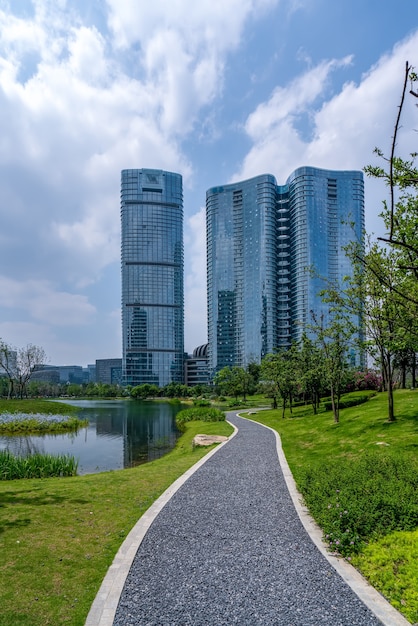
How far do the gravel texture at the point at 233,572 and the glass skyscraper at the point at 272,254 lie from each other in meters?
123

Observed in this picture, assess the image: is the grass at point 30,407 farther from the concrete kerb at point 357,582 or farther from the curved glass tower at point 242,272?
the curved glass tower at point 242,272

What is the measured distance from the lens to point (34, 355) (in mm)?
70688

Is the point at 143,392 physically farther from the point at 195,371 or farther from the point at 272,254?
the point at 195,371

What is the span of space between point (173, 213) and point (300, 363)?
166011mm

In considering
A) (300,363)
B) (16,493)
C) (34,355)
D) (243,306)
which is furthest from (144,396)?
(16,493)

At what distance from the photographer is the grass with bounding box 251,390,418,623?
5.33 meters

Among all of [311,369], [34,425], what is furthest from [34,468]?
[34,425]

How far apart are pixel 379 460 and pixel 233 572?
6.42 meters

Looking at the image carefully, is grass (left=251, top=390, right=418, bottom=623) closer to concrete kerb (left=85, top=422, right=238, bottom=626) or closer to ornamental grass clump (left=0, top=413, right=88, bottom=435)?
concrete kerb (left=85, top=422, right=238, bottom=626)

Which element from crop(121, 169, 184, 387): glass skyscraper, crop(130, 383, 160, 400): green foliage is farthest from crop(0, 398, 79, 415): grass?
crop(121, 169, 184, 387): glass skyscraper

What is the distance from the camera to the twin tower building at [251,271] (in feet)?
441

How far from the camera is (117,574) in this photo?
5.63 meters

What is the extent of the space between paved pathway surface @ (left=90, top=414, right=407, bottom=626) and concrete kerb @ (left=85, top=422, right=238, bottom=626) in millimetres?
96

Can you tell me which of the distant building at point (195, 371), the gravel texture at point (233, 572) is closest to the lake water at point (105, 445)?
the gravel texture at point (233, 572)
